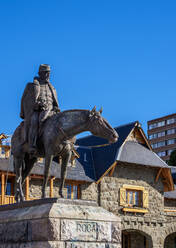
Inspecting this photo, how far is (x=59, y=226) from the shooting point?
7.66 meters

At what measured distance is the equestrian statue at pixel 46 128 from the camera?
8625mm

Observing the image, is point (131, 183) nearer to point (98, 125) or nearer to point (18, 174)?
point (18, 174)

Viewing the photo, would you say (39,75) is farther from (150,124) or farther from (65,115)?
(150,124)

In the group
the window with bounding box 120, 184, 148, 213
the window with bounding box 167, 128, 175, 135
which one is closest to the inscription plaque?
the window with bounding box 120, 184, 148, 213

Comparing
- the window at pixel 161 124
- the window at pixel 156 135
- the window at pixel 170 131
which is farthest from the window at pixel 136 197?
the window at pixel 161 124

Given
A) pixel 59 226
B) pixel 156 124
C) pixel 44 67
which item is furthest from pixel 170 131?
pixel 59 226

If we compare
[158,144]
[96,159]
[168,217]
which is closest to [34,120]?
[96,159]

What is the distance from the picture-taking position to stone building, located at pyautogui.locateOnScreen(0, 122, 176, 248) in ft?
91.2

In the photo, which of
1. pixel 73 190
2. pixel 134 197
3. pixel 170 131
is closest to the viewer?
pixel 73 190

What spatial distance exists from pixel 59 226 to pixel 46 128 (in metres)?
1.90

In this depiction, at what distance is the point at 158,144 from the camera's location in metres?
93.4

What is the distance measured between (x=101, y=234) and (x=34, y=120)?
93.2 inches

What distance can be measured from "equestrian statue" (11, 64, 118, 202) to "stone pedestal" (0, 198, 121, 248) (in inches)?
26.6

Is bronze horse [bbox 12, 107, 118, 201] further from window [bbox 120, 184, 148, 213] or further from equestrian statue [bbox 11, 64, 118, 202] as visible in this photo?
window [bbox 120, 184, 148, 213]
